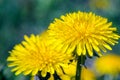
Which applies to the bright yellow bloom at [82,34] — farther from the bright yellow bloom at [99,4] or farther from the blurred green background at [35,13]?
the bright yellow bloom at [99,4]

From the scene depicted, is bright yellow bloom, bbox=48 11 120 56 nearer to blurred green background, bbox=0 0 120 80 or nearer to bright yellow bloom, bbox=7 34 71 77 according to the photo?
bright yellow bloom, bbox=7 34 71 77

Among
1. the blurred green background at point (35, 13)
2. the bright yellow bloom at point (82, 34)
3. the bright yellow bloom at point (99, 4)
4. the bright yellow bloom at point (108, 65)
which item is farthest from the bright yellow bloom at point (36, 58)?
the bright yellow bloom at point (99, 4)

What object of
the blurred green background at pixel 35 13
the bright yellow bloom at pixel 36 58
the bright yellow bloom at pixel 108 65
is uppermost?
the blurred green background at pixel 35 13

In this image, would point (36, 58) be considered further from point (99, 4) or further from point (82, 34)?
point (99, 4)

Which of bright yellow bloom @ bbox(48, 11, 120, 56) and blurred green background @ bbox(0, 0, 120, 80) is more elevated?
blurred green background @ bbox(0, 0, 120, 80)

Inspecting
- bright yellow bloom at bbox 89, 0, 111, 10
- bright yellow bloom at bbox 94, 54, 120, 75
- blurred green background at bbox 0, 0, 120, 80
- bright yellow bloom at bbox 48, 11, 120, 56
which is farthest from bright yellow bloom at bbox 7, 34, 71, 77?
bright yellow bloom at bbox 89, 0, 111, 10

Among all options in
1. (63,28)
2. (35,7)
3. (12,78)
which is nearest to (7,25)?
(35,7)

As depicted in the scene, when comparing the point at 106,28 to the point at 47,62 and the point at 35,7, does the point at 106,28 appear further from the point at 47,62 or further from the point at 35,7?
the point at 35,7
